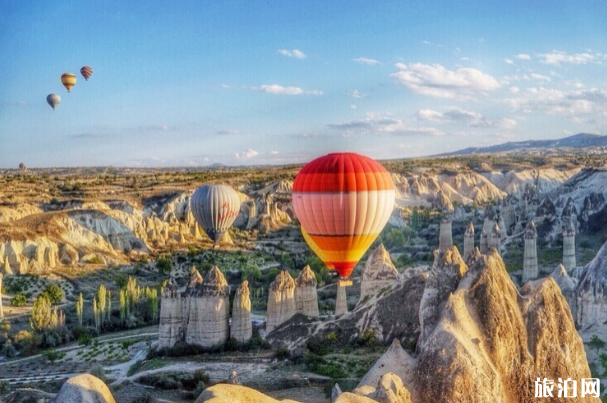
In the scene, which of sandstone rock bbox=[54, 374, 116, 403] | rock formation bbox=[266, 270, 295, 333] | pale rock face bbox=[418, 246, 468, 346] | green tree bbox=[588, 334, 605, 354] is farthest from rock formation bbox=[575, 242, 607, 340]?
sandstone rock bbox=[54, 374, 116, 403]

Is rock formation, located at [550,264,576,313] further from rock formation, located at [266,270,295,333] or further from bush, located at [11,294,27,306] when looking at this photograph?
bush, located at [11,294,27,306]

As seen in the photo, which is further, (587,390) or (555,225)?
(555,225)

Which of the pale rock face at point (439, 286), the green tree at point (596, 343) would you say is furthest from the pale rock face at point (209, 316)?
the green tree at point (596, 343)

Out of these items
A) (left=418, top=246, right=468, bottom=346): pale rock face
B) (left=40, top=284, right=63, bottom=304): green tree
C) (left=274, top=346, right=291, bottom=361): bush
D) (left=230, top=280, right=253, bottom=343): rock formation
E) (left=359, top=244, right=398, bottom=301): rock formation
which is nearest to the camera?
(left=418, top=246, right=468, bottom=346): pale rock face

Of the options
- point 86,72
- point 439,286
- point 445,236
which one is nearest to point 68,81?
point 86,72

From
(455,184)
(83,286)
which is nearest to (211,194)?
(83,286)

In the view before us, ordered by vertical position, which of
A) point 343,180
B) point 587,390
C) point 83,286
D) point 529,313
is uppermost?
point 343,180

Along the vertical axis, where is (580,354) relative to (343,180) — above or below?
below

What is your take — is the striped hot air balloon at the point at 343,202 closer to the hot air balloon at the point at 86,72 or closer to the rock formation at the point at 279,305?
the rock formation at the point at 279,305

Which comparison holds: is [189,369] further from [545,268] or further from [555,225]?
[555,225]
